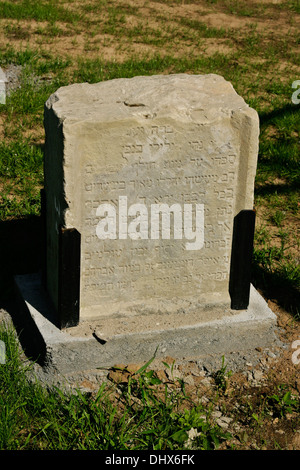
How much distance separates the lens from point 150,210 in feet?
14.9

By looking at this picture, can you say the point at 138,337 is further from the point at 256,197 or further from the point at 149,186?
the point at 256,197

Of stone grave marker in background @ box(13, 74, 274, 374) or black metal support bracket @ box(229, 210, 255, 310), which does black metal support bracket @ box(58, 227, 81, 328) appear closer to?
stone grave marker in background @ box(13, 74, 274, 374)

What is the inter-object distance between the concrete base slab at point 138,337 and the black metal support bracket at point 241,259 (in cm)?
10

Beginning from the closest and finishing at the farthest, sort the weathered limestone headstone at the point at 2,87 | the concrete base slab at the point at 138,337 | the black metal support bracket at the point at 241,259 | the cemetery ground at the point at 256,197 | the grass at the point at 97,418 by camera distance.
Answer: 1. the grass at the point at 97,418
2. the cemetery ground at the point at 256,197
3. the concrete base slab at the point at 138,337
4. the black metal support bracket at the point at 241,259
5. the weathered limestone headstone at the point at 2,87

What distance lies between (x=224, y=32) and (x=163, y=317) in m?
5.84

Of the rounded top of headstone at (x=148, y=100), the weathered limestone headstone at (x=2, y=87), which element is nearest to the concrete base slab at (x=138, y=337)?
the rounded top of headstone at (x=148, y=100)

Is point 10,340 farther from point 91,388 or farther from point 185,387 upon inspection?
point 185,387

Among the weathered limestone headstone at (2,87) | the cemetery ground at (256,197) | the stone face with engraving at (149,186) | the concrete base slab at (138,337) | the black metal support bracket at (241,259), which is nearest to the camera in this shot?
the cemetery ground at (256,197)

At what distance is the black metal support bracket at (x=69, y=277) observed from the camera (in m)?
4.39

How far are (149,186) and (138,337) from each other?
909mm

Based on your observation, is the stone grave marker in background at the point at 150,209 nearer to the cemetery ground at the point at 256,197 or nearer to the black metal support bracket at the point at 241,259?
the black metal support bracket at the point at 241,259

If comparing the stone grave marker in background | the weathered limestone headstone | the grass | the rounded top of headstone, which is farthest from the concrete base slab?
the weathered limestone headstone

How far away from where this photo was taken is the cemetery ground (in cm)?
420

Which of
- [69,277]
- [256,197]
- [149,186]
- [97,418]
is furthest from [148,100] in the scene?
[256,197]
